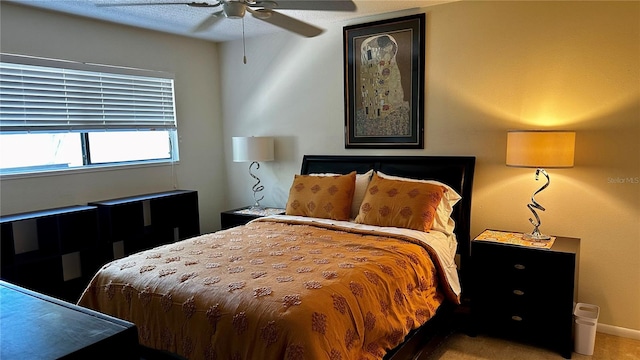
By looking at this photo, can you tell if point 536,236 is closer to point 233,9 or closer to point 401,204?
point 401,204

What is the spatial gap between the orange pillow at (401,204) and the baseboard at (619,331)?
1425mm

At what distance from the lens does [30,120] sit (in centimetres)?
341

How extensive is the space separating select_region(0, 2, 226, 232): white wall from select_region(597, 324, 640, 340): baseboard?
382 cm

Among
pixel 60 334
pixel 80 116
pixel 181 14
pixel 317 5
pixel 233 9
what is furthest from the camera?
pixel 80 116

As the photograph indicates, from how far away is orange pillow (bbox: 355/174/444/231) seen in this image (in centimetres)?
307

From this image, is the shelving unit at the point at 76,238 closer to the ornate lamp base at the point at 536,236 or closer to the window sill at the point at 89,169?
the window sill at the point at 89,169

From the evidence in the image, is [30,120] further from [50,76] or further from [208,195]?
[208,195]

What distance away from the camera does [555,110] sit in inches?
122

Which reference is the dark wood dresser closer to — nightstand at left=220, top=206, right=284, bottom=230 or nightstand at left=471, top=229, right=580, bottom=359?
nightstand at left=471, top=229, right=580, bottom=359

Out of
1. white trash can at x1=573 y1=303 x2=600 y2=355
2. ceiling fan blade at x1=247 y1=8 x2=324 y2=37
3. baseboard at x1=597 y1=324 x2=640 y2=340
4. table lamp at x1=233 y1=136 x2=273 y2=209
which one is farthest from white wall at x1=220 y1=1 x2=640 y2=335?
table lamp at x1=233 y1=136 x2=273 y2=209

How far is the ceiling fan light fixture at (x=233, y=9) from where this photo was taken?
2.59 meters

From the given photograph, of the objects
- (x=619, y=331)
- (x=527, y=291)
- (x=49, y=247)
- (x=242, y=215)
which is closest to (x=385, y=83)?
(x=242, y=215)

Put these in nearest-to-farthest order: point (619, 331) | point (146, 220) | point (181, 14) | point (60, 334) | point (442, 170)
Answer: point (60, 334) < point (619, 331) < point (442, 170) < point (181, 14) < point (146, 220)

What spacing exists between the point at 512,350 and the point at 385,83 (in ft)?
7.54
